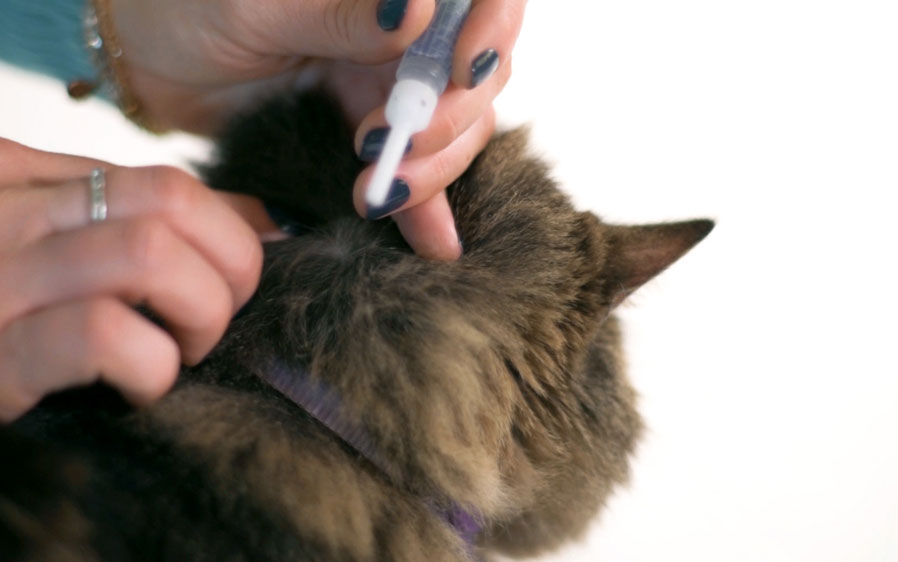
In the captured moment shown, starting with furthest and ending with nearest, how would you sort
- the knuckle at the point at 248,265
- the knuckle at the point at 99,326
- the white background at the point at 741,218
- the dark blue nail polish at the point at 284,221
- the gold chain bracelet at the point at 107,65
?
the white background at the point at 741,218 < the gold chain bracelet at the point at 107,65 < the dark blue nail polish at the point at 284,221 < the knuckle at the point at 248,265 < the knuckle at the point at 99,326

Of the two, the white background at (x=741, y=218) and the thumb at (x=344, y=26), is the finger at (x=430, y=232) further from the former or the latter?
the white background at (x=741, y=218)

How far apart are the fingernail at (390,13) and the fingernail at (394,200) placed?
0.59ft

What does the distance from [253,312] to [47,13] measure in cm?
87

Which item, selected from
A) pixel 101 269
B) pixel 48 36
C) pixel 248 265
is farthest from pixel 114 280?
pixel 48 36

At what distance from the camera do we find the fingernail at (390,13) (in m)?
0.84

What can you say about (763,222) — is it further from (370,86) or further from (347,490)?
(347,490)

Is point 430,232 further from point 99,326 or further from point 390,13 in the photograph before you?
point 99,326

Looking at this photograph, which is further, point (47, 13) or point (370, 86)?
point (47, 13)

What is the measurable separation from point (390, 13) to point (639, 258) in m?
0.41

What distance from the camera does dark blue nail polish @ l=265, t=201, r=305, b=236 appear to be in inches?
38.9

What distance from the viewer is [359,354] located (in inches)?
32.0

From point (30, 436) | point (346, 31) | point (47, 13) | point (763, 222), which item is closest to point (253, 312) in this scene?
point (30, 436)

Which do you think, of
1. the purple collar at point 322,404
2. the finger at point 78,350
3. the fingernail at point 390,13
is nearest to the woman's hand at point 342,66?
the fingernail at point 390,13

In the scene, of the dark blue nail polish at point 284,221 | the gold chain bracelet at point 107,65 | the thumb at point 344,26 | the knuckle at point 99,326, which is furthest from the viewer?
the gold chain bracelet at point 107,65
